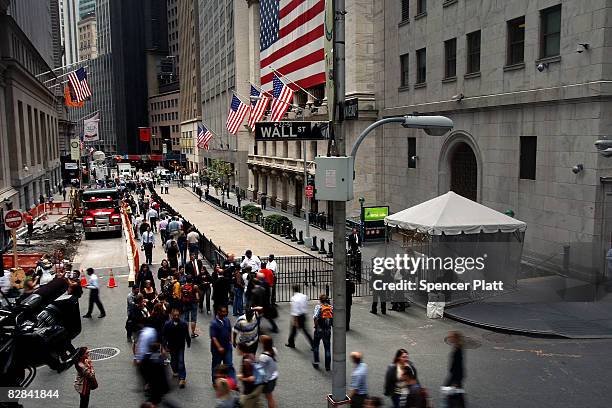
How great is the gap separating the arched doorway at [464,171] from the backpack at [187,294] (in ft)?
52.2

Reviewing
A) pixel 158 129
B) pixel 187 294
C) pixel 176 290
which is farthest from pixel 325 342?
pixel 158 129

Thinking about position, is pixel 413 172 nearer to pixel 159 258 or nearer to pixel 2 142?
pixel 159 258

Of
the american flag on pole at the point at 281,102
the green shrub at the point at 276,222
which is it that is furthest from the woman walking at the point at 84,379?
the green shrub at the point at 276,222

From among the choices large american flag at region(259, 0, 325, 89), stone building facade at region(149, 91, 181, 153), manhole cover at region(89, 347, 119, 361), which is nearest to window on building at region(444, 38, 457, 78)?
large american flag at region(259, 0, 325, 89)

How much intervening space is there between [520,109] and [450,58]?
6.42m

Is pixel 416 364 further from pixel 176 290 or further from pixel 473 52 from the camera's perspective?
pixel 473 52

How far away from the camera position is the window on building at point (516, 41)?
885 inches

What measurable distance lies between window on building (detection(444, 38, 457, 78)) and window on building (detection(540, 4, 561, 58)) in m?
6.11

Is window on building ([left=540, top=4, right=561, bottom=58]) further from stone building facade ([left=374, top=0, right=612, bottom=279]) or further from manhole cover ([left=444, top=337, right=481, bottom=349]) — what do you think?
manhole cover ([left=444, top=337, right=481, bottom=349])

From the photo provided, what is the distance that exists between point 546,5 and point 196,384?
18.1 meters

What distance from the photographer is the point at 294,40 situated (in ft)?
145

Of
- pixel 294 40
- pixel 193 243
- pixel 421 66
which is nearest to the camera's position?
pixel 193 243

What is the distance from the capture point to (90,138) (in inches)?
2608

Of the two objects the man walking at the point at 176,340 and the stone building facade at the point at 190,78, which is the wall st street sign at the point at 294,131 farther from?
the stone building facade at the point at 190,78
